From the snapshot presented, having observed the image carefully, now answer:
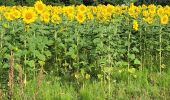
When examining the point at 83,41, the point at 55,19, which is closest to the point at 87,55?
the point at 83,41

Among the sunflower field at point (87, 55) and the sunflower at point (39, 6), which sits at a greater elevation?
the sunflower at point (39, 6)

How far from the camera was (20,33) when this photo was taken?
6.00m

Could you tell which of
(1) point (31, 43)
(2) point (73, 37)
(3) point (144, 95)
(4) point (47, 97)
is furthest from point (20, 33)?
(3) point (144, 95)

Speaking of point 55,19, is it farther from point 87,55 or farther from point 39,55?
point 39,55

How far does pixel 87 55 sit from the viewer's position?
20.6 ft

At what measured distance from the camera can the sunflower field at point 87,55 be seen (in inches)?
211

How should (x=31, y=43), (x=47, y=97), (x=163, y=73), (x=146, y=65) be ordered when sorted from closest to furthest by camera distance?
(x=47, y=97)
(x=31, y=43)
(x=163, y=73)
(x=146, y=65)

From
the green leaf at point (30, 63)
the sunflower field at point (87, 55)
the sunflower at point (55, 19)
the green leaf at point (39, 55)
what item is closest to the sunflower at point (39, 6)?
the sunflower field at point (87, 55)

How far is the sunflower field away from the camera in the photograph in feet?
17.6

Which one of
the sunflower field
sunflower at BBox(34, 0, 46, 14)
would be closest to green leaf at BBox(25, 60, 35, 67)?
the sunflower field

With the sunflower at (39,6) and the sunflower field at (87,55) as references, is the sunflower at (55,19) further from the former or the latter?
the sunflower at (39,6)

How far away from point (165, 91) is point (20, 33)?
6.49ft

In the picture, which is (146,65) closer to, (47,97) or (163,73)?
(163,73)

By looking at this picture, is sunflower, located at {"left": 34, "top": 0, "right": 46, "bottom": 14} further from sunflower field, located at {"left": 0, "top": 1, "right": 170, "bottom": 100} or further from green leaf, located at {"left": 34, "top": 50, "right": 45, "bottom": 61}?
green leaf, located at {"left": 34, "top": 50, "right": 45, "bottom": 61}
